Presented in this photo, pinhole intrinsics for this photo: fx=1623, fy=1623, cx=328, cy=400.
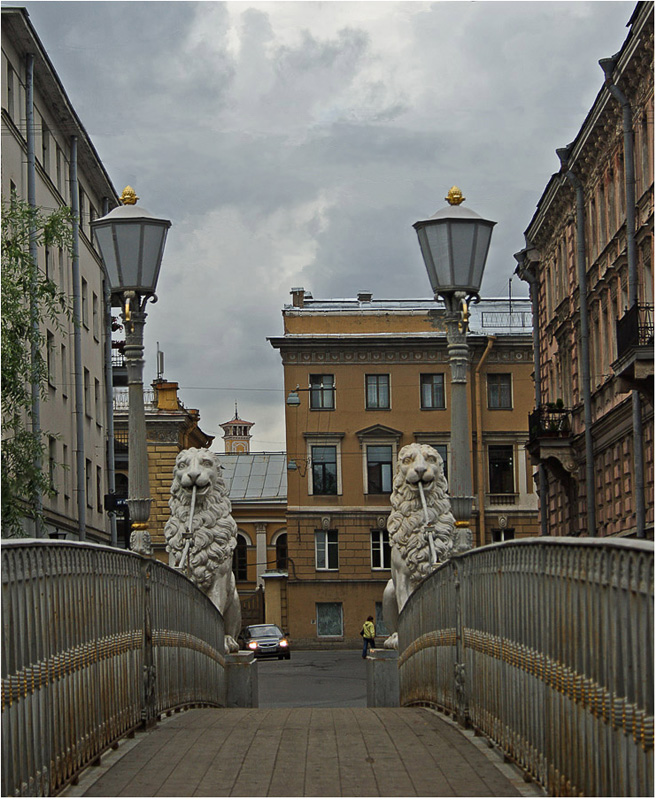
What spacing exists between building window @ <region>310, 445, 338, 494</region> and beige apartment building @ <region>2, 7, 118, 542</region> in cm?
1425

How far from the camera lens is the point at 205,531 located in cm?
1986

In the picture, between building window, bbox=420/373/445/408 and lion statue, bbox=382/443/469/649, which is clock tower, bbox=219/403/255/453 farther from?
lion statue, bbox=382/443/469/649

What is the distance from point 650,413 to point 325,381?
35164 millimetres

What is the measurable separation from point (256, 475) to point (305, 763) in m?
81.4

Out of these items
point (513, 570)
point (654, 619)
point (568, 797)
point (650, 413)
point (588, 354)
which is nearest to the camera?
point (654, 619)

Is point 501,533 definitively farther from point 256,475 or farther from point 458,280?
point 458,280

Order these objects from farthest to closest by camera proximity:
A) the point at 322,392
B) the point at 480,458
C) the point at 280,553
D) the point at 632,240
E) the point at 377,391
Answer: the point at 280,553 < the point at 377,391 < the point at 322,392 < the point at 480,458 < the point at 632,240

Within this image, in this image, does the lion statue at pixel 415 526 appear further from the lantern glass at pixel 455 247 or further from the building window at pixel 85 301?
the building window at pixel 85 301

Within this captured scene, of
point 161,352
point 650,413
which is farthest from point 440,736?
point 161,352

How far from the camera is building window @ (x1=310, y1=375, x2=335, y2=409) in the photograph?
224 ft

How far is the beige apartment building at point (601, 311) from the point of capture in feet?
110

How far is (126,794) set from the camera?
8.15 metres

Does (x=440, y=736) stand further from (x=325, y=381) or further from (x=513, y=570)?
(x=325, y=381)

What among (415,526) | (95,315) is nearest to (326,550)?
(95,315)
